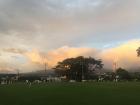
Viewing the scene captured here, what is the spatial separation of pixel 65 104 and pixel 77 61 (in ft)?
445

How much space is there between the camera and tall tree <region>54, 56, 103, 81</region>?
158 metres

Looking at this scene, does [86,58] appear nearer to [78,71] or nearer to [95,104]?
[78,71]

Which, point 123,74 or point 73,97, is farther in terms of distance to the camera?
point 123,74

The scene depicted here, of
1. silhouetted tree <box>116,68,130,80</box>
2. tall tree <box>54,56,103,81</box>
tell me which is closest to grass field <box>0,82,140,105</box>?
tall tree <box>54,56,103,81</box>

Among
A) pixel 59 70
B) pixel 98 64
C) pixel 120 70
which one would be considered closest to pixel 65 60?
pixel 59 70

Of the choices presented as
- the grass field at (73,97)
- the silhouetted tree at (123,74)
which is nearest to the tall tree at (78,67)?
the silhouetted tree at (123,74)

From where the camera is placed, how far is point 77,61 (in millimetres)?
160750

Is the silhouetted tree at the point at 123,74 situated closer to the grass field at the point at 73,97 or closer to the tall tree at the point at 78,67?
the tall tree at the point at 78,67

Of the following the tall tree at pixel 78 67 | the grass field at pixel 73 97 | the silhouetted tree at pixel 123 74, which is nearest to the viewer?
the grass field at pixel 73 97

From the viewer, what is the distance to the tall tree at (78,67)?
158413 millimetres

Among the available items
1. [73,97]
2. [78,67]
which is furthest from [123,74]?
[73,97]

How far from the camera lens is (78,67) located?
15900cm

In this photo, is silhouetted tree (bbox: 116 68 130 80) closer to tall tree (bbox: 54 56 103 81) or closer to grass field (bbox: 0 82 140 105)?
tall tree (bbox: 54 56 103 81)

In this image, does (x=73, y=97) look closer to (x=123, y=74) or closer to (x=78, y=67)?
(x=78, y=67)
